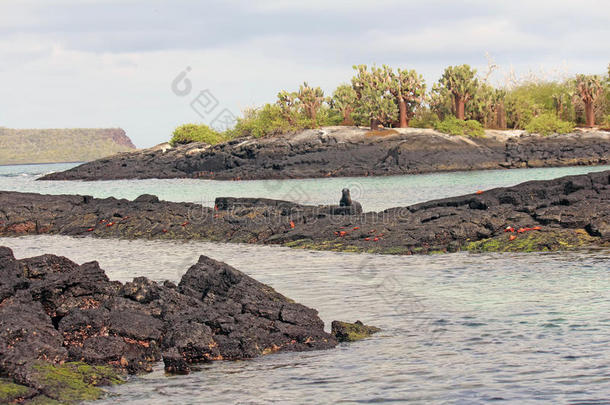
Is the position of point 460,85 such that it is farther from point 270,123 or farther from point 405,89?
point 270,123

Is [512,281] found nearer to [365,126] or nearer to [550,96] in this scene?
[365,126]

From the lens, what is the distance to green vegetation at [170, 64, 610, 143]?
7906 centimetres

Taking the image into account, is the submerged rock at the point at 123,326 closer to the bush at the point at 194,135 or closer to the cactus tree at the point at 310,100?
the cactus tree at the point at 310,100

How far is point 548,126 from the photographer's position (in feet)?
258

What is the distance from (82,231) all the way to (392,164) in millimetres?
45448

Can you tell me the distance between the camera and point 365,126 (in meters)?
80.6

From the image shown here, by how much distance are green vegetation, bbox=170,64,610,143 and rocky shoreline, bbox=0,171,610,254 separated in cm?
4995

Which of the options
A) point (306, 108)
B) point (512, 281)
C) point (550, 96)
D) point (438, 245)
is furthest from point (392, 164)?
point (512, 281)

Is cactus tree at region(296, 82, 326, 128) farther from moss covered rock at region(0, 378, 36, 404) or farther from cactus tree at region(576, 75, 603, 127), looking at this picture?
moss covered rock at region(0, 378, 36, 404)

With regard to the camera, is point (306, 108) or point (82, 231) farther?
point (306, 108)

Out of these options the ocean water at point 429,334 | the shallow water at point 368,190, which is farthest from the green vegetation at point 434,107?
the ocean water at point 429,334

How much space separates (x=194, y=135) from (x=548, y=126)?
140 ft

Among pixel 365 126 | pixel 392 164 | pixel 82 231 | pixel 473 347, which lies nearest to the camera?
pixel 473 347

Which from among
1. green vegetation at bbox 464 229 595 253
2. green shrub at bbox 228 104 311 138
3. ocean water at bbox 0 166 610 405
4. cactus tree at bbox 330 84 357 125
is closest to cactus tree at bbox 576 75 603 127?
cactus tree at bbox 330 84 357 125
